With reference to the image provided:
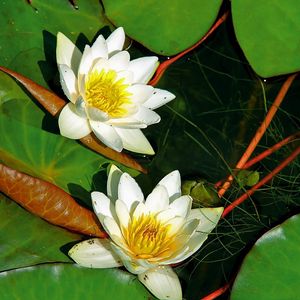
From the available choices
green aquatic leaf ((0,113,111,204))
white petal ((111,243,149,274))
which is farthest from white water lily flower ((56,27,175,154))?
white petal ((111,243,149,274))

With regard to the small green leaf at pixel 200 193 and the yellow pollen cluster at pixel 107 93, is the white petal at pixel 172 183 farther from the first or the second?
the yellow pollen cluster at pixel 107 93

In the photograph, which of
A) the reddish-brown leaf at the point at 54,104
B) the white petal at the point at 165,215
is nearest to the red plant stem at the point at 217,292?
the white petal at the point at 165,215

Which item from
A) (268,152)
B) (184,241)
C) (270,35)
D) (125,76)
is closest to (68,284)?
(184,241)

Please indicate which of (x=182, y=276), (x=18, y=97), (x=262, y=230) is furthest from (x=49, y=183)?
(x=262, y=230)

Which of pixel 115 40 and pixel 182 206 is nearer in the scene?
pixel 182 206

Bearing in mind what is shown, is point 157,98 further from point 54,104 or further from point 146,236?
point 146,236

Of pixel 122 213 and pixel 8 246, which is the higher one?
pixel 122 213

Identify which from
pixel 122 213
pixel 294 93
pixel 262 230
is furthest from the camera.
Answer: pixel 294 93

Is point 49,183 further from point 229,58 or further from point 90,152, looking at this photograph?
point 229,58
